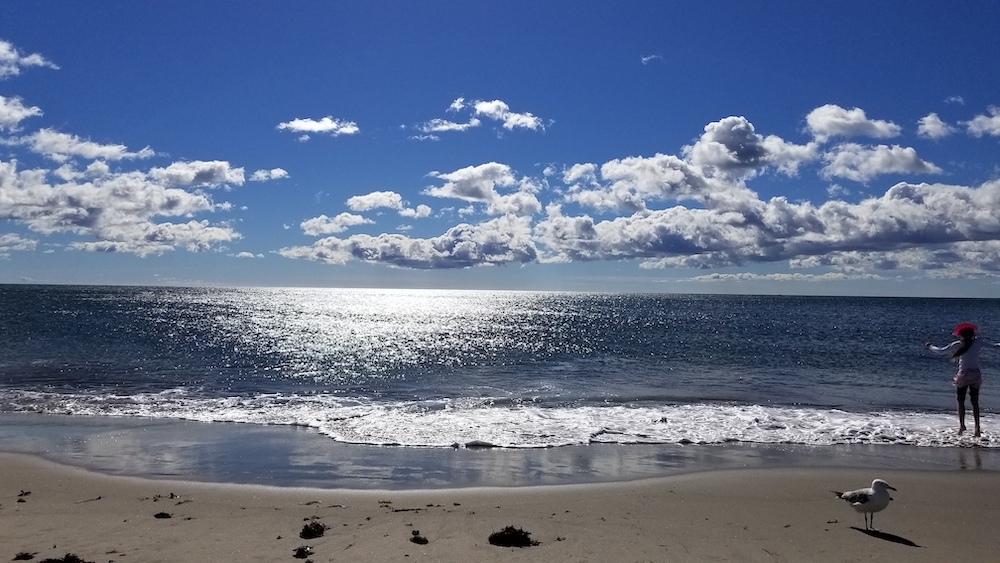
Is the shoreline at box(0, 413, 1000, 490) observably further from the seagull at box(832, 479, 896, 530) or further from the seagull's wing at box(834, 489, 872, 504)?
the seagull at box(832, 479, 896, 530)

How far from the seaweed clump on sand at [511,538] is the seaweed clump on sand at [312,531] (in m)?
2.34

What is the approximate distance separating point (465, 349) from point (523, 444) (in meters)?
31.7

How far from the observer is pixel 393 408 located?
2194 centimetres

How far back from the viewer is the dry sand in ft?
26.7

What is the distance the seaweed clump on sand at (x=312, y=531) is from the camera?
864 cm

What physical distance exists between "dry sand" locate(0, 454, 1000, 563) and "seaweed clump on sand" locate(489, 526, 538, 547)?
0.18m

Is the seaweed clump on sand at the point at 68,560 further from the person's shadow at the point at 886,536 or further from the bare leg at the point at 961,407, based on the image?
the bare leg at the point at 961,407

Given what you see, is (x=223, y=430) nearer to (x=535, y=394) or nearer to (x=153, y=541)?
(x=153, y=541)

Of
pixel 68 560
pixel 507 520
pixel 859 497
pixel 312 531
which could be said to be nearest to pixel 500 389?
pixel 507 520

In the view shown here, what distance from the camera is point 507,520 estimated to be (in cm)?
953

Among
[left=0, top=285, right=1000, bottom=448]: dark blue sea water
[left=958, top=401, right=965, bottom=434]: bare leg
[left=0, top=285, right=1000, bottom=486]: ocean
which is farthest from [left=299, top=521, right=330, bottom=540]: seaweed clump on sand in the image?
[left=958, top=401, right=965, bottom=434]: bare leg

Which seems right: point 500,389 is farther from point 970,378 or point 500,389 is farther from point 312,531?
point 312,531

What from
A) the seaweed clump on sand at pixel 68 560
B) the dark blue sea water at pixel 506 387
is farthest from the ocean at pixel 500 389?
the seaweed clump on sand at pixel 68 560

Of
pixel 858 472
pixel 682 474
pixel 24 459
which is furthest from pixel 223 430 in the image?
pixel 858 472
